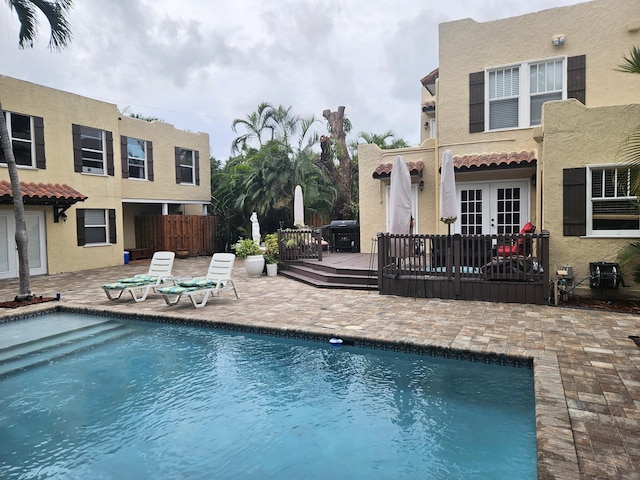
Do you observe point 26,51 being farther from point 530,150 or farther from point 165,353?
point 530,150

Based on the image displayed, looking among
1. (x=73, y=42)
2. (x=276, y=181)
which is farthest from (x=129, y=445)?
(x=276, y=181)

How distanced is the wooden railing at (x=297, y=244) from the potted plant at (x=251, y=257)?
84 centimetres

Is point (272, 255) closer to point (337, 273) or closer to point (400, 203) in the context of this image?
point (337, 273)

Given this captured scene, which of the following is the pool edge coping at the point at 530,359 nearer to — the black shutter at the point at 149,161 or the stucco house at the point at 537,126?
the stucco house at the point at 537,126

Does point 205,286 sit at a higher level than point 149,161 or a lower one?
lower

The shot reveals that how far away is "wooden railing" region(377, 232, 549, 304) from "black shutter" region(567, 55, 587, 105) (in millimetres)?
5237

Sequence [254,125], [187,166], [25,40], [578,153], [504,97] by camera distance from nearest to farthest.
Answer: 1. [578,153]
2. [25,40]
3. [504,97]
4. [187,166]
5. [254,125]

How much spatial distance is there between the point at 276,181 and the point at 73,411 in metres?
15.0

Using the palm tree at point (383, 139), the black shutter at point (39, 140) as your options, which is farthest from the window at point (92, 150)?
the palm tree at point (383, 139)

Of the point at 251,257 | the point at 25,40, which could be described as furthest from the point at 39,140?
the point at 251,257

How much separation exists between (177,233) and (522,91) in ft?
53.3

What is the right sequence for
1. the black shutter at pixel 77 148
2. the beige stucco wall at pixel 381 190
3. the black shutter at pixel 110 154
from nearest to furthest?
1. the beige stucco wall at pixel 381 190
2. the black shutter at pixel 77 148
3. the black shutter at pixel 110 154

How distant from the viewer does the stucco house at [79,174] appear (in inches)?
584

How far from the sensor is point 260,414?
16.6 ft
